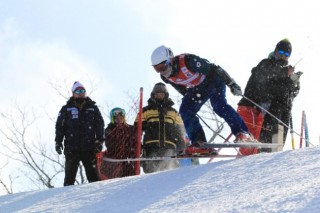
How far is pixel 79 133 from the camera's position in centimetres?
709

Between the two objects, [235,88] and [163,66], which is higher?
[163,66]

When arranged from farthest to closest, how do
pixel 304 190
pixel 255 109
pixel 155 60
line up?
1. pixel 255 109
2. pixel 155 60
3. pixel 304 190

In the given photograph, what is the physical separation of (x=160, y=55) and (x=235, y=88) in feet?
2.89

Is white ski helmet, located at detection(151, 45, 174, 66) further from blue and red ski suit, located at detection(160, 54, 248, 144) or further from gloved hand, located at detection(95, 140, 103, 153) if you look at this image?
gloved hand, located at detection(95, 140, 103, 153)

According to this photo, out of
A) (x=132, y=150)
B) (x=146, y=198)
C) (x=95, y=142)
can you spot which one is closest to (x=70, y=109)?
(x=95, y=142)

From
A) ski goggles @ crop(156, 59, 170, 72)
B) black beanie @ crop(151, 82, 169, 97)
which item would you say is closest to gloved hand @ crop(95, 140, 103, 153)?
black beanie @ crop(151, 82, 169, 97)

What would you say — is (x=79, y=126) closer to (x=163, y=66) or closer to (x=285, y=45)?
(x=163, y=66)

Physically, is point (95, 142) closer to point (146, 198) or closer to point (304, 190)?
point (146, 198)

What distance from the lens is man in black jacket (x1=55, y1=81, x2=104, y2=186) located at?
7.02m

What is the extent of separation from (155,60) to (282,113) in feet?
6.52

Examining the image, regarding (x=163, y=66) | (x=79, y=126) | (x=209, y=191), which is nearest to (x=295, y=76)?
(x=163, y=66)

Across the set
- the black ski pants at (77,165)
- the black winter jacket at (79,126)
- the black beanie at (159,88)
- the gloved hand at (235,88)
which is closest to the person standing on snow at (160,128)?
the black beanie at (159,88)

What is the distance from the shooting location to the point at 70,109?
7254mm

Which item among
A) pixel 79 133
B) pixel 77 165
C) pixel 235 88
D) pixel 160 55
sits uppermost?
pixel 160 55
